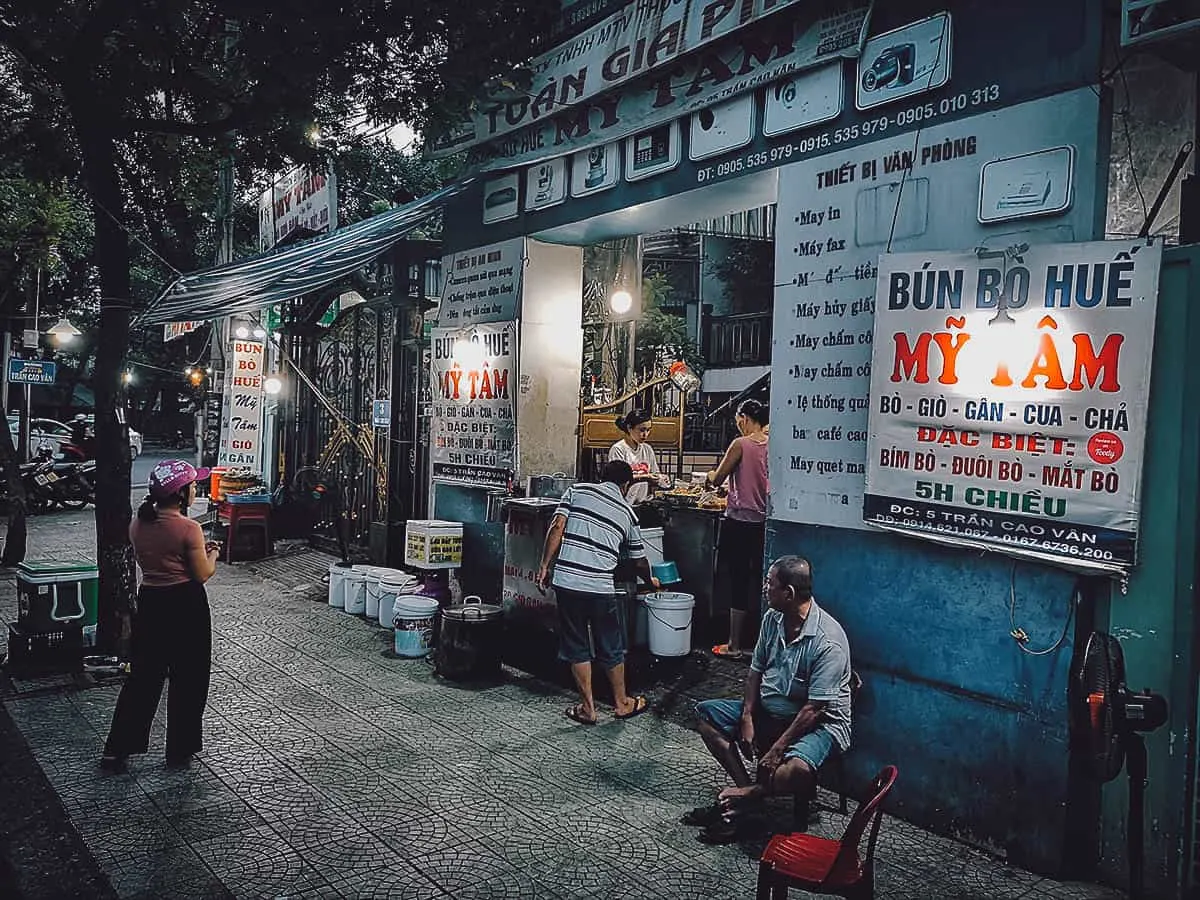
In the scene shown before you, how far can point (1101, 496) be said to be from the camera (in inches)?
163

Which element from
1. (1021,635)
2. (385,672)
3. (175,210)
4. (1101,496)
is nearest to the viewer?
(1101,496)

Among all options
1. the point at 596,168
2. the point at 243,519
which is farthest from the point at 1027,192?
the point at 243,519

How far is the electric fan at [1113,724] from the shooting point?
324 cm

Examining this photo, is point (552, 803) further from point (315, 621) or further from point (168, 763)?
point (315, 621)

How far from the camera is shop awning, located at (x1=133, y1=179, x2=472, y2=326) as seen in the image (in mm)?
8430

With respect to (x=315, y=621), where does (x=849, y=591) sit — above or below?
above

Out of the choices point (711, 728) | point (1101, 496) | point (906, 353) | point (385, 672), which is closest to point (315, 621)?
point (385, 672)

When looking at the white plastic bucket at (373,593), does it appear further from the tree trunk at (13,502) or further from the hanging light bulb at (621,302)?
the hanging light bulb at (621,302)

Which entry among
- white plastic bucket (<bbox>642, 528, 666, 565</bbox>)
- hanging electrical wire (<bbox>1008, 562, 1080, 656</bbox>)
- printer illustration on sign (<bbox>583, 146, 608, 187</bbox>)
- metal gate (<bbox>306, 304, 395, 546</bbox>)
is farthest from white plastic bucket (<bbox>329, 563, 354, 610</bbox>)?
hanging electrical wire (<bbox>1008, 562, 1080, 656</bbox>)

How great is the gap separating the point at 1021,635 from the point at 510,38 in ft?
21.3

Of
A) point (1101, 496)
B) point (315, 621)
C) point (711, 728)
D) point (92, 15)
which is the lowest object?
point (315, 621)

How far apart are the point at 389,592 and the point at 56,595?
301 cm

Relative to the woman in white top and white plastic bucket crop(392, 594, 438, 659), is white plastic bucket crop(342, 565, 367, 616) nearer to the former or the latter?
white plastic bucket crop(392, 594, 438, 659)

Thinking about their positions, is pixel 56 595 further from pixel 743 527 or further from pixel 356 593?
pixel 743 527
